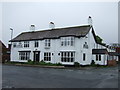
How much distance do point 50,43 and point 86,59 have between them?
8.19 metres

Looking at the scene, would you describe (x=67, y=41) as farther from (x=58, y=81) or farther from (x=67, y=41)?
(x=58, y=81)

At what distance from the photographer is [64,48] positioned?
2833cm

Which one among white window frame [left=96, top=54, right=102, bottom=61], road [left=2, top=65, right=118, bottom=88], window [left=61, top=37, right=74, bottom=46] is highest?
window [left=61, top=37, right=74, bottom=46]

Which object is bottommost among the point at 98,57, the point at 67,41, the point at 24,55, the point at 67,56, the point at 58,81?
the point at 58,81

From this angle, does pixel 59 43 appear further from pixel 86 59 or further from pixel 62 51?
pixel 86 59

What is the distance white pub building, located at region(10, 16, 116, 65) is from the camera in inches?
1077

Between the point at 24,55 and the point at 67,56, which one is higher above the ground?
the point at 67,56

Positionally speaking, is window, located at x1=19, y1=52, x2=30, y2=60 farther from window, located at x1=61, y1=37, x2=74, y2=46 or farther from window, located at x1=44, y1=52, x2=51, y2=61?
window, located at x1=61, y1=37, x2=74, y2=46

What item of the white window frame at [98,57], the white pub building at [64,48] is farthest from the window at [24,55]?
the white window frame at [98,57]

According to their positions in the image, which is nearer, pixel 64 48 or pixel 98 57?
pixel 64 48

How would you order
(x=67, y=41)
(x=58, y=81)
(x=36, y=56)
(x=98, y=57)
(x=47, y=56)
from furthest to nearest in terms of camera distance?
1. (x=36, y=56)
2. (x=47, y=56)
3. (x=98, y=57)
4. (x=67, y=41)
5. (x=58, y=81)

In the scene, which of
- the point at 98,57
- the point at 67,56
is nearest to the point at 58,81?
the point at 67,56

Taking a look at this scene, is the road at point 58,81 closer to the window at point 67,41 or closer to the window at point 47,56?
the window at point 67,41

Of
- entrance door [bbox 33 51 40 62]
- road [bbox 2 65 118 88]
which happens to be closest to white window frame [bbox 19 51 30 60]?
entrance door [bbox 33 51 40 62]
